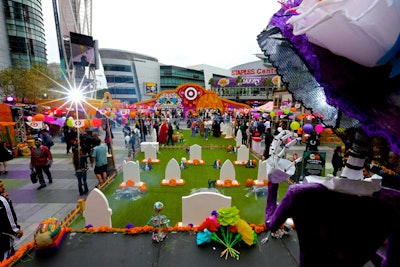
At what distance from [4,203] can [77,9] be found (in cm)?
3592

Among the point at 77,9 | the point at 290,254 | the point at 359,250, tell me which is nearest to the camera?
the point at 359,250

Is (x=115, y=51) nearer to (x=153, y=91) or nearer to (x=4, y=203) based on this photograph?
(x=153, y=91)

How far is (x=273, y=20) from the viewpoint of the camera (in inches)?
47.3

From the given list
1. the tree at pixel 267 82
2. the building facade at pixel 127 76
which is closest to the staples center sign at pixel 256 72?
the tree at pixel 267 82

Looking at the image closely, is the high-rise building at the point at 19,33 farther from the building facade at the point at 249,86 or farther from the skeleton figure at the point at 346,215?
the skeleton figure at the point at 346,215

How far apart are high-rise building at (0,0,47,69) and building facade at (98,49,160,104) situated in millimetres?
17788

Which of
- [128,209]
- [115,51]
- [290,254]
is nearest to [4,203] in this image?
[128,209]

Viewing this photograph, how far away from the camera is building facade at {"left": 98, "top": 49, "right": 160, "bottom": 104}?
56.9 m

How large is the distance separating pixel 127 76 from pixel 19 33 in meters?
25.0

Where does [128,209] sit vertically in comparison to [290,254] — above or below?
below

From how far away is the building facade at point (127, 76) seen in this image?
5694 centimetres

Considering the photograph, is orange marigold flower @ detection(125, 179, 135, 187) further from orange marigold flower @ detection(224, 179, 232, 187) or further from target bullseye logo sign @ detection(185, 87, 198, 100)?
target bullseye logo sign @ detection(185, 87, 198, 100)

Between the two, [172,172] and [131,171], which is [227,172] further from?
[131,171]

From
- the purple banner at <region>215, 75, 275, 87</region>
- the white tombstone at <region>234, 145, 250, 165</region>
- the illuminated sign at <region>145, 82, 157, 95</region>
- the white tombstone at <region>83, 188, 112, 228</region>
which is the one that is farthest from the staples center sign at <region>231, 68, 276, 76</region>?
the white tombstone at <region>83, 188, 112, 228</region>
